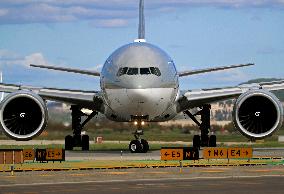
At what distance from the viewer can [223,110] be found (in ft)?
280

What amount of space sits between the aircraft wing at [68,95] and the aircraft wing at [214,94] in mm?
4188

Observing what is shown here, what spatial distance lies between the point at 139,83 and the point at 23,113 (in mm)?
5852

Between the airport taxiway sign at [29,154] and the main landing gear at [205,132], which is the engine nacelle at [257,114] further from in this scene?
the airport taxiway sign at [29,154]

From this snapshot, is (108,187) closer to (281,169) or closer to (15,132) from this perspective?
(281,169)

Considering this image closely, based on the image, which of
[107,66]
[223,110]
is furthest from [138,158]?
[223,110]

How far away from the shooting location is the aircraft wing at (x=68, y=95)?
46750 millimetres

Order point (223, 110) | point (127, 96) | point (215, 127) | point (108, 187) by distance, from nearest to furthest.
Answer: point (108, 187) < point (127, 96) < point (215, 127) < point (223, 110)

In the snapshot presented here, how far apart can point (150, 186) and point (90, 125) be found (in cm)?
3871

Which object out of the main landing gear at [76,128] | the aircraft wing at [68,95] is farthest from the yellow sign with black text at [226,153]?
the main landing gear at [76,128]

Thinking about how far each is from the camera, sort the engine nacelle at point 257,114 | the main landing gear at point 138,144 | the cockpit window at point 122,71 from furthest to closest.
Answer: the main landing gear at point 138,144 < the cockpit window at point 122,71 < the engine nacelle at point 257,114

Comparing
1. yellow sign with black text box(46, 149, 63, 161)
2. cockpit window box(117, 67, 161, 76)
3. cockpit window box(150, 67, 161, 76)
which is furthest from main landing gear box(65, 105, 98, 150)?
yellow sign with black text box(46, 149, 63, 161)

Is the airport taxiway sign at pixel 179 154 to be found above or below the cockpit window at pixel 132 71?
below

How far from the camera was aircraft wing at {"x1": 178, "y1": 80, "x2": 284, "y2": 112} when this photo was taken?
46812 mm

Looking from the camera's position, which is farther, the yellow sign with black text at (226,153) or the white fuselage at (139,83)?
the white fuselage at (139,83)
